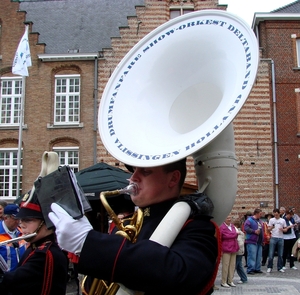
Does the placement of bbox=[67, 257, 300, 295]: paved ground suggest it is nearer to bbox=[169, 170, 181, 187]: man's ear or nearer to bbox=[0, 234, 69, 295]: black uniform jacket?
bbox=[0, 234, 69, 295]: black uniform jacket

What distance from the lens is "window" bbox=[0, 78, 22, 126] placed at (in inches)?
819

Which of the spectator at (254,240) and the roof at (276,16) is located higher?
the roof at (276,16)

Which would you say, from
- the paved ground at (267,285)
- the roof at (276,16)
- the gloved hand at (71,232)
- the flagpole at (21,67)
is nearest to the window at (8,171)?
the flagpole at (21,67)

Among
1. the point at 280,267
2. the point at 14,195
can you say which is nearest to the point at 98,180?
the point at 280,267

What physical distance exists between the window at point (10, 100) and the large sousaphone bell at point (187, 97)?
63.6ft

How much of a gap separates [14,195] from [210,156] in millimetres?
19192

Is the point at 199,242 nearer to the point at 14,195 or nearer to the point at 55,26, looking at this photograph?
the point at 14,195

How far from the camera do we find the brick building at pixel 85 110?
65.3 ft

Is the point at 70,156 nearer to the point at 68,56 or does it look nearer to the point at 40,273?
the point at 68,56

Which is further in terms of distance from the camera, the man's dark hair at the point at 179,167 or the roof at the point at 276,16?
the roof at the point at 276,16

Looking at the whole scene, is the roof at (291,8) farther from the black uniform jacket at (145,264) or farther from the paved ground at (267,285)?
the black uniform jacket at (145,264)

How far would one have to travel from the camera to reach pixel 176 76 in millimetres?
2285

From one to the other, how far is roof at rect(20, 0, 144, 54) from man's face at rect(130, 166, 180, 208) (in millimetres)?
19999

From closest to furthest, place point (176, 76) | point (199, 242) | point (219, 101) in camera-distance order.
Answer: point (199, 242), point (219, 101), point (176, 76)
